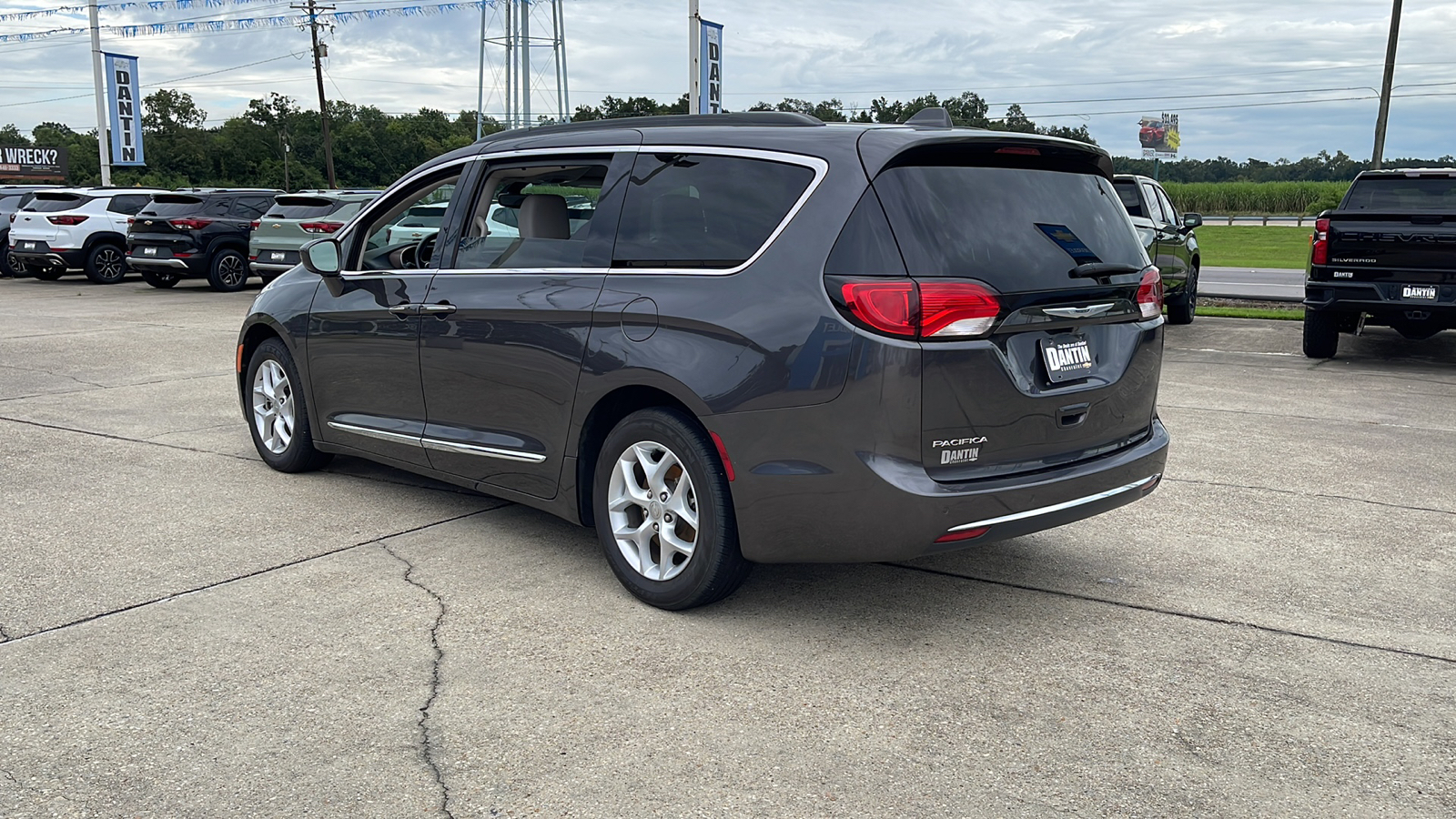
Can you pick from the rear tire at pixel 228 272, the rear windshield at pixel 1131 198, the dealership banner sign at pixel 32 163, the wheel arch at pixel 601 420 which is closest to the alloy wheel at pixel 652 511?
the wheel arch at pixel 601 420

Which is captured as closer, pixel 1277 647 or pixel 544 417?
pixel 1277 647

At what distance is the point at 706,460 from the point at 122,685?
195 cm

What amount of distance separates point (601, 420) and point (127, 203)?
21552 millimetres

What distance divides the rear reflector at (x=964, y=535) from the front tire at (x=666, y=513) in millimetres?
720

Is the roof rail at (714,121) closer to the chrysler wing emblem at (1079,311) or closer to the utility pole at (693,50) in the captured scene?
the chrysler wing emblem at (1079,311)

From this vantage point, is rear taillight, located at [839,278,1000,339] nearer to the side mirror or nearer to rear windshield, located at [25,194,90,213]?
the side mirror

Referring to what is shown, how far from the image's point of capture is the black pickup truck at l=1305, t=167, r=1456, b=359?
1081cm

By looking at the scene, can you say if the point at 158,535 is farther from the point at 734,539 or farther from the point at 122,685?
the point at 734,539

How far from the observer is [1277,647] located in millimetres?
4180

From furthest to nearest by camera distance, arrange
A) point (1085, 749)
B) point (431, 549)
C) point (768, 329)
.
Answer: point (431, 549) < point (768, 329) < point (1085, 749)

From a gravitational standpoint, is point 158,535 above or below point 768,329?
below

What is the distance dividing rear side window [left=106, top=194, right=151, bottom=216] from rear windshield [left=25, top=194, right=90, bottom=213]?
450 millimetres

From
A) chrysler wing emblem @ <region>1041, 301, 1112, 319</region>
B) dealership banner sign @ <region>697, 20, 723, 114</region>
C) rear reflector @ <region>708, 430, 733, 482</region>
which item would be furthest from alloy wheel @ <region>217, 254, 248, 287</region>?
chrysler wing emblem @ <region>1041, 301, 1112, 319</region>

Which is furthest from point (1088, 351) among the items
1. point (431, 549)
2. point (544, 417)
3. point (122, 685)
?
point (122, 685)
